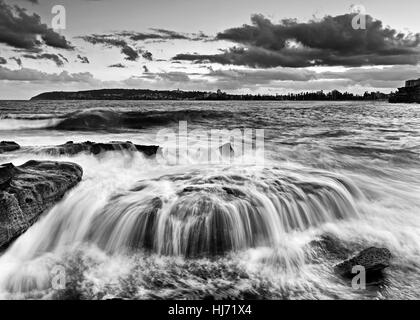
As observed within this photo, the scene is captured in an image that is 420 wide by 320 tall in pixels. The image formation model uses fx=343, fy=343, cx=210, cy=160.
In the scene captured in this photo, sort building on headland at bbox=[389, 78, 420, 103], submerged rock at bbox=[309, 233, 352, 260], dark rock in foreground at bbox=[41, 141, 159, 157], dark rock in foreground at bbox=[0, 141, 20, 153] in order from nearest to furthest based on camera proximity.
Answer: submerged rock at bbox=[309, 233, 352, 260]
dark rock in foreground at bbox=[41, 141, 159, 157]
dark rock in foreground at bbox=[0, 141, 20, 153]
building on headland at bbox=[389, 78, 420, 103]

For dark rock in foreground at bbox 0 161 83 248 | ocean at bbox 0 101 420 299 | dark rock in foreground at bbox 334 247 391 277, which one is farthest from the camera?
dark rock in foreground at bbox 0 161 83 248

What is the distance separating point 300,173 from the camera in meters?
10.8

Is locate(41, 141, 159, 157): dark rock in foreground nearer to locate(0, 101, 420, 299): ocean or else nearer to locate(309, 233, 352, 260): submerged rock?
locate(0, 101, 420, 299): ocean

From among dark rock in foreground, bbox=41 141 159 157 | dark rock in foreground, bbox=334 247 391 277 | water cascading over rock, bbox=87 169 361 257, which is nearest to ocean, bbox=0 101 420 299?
water cascading over rock, bbox=87 169 361 257

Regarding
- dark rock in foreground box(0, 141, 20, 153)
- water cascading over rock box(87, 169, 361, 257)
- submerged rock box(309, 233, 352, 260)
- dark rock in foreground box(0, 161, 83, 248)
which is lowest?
submerged rock box(309, 233, 352, 260)

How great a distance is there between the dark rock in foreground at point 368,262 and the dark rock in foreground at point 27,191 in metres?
5.82

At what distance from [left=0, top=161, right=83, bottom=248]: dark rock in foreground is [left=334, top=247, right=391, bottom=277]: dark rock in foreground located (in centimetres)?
582

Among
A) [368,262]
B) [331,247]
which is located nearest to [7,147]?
[331,247]

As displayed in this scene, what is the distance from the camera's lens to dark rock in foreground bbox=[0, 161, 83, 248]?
615 cm

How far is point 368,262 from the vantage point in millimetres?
5777

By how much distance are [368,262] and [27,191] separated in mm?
6421

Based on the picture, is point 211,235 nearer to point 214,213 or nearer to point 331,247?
point 214,213

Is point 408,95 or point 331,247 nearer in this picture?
point 331,247
